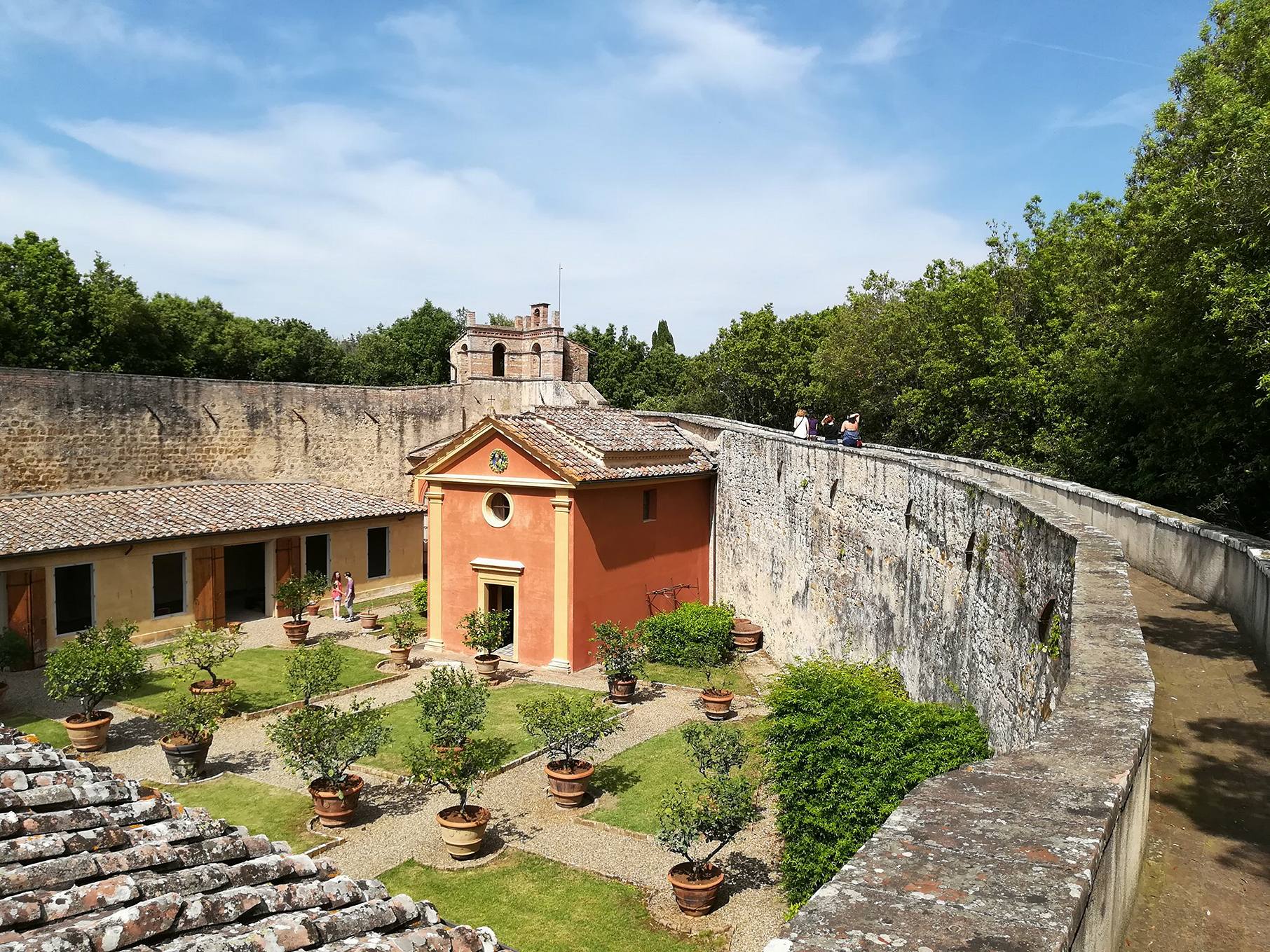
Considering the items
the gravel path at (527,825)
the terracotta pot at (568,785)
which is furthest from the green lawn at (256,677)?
the terracotta pot at (568,785)

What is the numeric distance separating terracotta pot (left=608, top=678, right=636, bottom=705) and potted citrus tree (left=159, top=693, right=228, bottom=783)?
6702mm

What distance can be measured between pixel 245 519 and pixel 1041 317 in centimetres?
2209

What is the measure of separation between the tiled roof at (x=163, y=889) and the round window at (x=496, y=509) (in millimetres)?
14056

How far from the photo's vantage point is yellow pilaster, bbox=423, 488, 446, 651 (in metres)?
19.9

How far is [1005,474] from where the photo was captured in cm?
1366

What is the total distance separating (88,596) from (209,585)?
2.48 metres

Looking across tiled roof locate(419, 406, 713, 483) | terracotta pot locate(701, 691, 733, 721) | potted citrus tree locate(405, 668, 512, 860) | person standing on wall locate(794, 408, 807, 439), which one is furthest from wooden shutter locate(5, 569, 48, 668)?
person standing on wall locate(794, 408, 807, 439)

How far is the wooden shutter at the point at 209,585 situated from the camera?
68.7ft

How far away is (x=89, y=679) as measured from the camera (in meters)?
13.5

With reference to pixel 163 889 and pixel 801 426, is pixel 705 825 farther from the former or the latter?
pixel 801 426

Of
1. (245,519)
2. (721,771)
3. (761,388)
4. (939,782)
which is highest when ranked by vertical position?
(761,388)

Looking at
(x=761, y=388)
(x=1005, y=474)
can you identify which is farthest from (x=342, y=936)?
(x=761, y=388)

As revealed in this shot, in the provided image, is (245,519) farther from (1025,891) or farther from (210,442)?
(1025,891)

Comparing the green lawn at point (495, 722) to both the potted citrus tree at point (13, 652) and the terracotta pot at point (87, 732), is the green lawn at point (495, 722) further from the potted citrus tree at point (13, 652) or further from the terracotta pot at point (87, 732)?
the potted citrus tree at point (13, 652)
